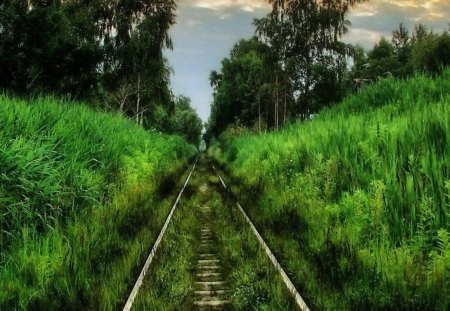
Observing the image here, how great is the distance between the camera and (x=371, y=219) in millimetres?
5086

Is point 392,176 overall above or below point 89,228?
above

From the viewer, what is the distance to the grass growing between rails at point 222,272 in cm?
412

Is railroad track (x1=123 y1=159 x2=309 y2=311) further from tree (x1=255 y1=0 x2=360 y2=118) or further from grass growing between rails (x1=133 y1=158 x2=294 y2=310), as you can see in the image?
tree (x1=255 y1=0 x2=360 y2=118)

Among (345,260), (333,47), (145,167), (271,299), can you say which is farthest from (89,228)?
(333,47)

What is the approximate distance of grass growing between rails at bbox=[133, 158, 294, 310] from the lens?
4117mm

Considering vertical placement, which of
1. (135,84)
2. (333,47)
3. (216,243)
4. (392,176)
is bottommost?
(216,243)

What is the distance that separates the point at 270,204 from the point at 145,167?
5.15 metres

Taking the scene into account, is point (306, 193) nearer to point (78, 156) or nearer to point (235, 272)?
point (235, 272)

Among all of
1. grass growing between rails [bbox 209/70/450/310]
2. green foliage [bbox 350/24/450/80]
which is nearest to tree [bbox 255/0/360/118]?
green foliage [bbox 350/24/450/80]

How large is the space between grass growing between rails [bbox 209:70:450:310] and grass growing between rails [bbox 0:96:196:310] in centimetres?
204

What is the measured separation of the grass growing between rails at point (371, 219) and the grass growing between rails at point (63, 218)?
204cm

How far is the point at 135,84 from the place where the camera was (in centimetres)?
3278

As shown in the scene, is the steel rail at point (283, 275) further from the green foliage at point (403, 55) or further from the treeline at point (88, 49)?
the green foliage at point (403, 55)

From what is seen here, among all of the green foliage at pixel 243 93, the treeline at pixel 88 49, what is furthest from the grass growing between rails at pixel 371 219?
the green foliage at pixel 243 93
